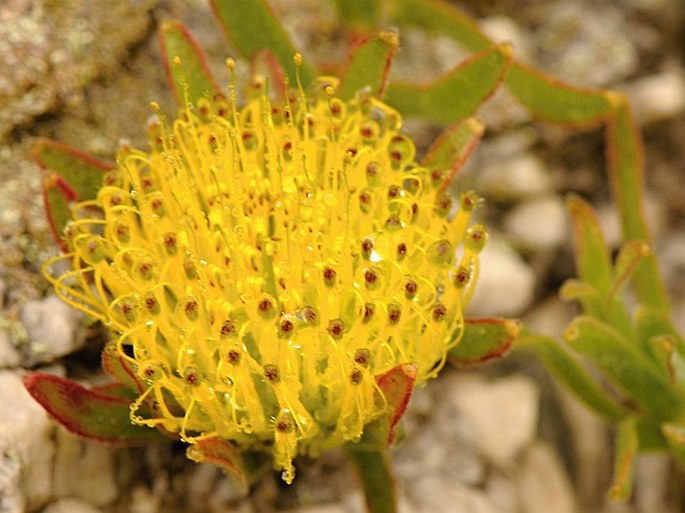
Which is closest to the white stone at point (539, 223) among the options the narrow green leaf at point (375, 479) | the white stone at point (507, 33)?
the white stone at point (507, 33)

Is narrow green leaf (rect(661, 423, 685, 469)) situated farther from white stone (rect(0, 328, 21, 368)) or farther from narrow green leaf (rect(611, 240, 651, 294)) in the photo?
white stone (rect(0, 328, 21, 368))

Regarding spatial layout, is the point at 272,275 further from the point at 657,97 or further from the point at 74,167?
the point at 657,97

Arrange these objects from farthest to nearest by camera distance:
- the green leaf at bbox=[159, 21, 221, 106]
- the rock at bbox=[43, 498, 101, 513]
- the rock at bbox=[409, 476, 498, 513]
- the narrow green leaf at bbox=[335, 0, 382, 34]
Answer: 1. the narrow green leaf at bbox=[335, 0, 382, 34]
2. the rock at bbox=[409, 476, 498, 513]
3. the green leaf at bbox=[159, 21, 221, 106]
4. the rock at bbox=[43, 498, 101, 513]

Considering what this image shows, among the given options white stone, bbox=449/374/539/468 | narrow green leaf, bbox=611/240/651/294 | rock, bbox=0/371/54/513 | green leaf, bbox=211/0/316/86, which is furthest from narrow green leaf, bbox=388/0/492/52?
rock, bbox=0/371/54/513

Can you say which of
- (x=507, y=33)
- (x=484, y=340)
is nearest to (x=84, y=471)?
(x=484, y=340)

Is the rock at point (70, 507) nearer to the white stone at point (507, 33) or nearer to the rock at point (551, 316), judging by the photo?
the rock at point (551, 316)

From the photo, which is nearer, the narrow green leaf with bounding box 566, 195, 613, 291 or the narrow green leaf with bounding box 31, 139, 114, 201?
the narrow green leaf with bounding box 31, 139, 114, 201
